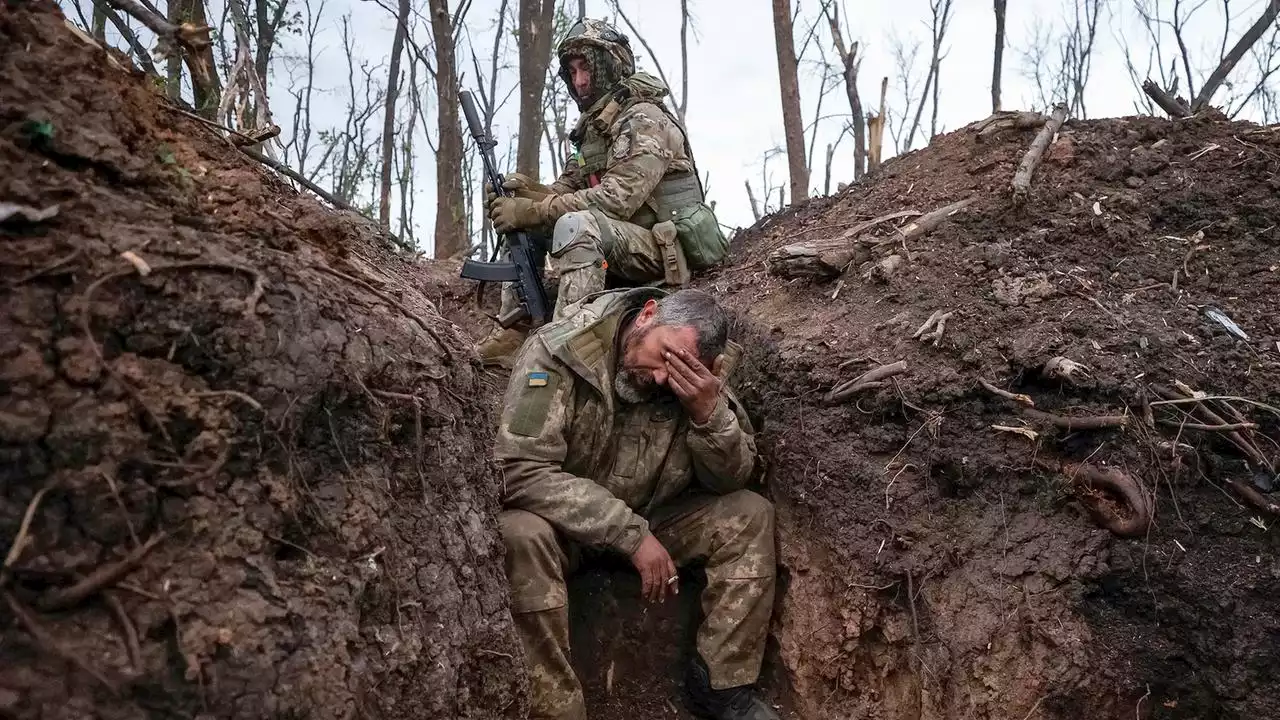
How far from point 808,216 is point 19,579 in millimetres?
5519

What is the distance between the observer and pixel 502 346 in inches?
223

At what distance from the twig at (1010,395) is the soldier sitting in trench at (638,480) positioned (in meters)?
0.96

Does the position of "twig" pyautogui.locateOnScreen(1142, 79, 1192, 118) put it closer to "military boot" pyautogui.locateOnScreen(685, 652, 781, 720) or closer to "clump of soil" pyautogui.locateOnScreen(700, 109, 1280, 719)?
"clump of soil" pyautogui.locateOnScreen(700, 109, 1280, 719)

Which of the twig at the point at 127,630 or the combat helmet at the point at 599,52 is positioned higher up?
the combat helmet at the point at 599,52

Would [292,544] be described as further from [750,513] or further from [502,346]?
[502,346]

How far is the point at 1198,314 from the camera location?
364 cm

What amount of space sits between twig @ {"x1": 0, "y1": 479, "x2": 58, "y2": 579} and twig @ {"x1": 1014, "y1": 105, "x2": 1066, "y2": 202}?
Result: 4469 mm

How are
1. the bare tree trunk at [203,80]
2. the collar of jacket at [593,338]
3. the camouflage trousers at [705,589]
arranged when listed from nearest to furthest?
the bare tree trunk at [203,80] < the camouflage trousers at [705,589] < the collar of jacket at [593,338]

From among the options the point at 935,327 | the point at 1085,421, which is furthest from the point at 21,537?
the point at 935,327

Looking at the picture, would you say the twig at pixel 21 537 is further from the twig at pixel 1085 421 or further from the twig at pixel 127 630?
the twig at pixel 1085 421

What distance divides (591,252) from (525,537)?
2462 mm

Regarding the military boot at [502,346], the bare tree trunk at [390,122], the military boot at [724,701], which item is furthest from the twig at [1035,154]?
the bare tree trunk at [390,122]

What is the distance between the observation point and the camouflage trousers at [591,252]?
501 cm

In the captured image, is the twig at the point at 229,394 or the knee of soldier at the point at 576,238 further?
the knee of soldier at the point at 576,238
